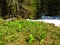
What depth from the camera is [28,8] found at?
22.8 metres

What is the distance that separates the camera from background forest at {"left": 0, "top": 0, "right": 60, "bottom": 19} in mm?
22047

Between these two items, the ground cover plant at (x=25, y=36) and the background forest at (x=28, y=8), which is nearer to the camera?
the ground cover plant at (x=25, y=36)

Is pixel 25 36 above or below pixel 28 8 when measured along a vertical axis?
above

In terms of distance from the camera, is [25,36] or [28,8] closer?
[25,36]

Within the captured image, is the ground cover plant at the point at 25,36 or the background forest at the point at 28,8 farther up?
the ground cover plant at the point at 25,36

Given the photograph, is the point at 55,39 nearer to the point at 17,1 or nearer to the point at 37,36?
the point at 37,36

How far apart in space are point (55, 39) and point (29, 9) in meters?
12.4

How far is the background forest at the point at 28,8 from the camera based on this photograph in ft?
72.3

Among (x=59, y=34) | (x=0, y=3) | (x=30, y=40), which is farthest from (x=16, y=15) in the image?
(x=30, y=40)

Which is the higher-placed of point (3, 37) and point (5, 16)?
point (3, 37)

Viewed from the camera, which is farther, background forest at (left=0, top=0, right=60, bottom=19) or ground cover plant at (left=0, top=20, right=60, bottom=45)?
background forest at (left=0, top=0, right=60, bottom=19)

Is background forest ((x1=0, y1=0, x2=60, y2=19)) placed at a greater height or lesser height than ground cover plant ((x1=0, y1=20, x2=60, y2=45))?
lesser

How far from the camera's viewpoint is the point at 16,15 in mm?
21484

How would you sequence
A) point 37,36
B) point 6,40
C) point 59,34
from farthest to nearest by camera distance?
point 59,34 < point 37,36 < point 6,40
